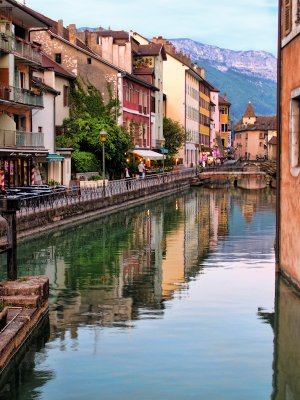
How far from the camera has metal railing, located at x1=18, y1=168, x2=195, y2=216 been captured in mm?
33966

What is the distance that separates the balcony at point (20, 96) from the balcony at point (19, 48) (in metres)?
1.98

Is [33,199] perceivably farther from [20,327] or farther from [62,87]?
[62,87]

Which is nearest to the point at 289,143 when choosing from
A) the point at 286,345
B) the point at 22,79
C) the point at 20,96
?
the point at 286,345

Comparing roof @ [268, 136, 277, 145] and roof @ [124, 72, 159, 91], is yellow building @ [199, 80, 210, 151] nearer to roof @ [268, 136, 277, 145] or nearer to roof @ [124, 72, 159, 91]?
roof @ [124, 72, 159, 91]

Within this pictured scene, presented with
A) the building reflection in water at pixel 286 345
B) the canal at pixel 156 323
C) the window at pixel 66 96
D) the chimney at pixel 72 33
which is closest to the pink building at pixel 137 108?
the chimney at pixel 72 33

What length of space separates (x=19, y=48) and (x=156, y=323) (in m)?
31.5

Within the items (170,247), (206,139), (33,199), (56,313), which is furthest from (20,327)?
(206,139)

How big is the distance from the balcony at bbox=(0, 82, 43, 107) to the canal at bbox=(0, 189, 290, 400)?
11.5 meters

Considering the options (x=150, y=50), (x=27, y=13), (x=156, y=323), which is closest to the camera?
A: (x=156, y=323)

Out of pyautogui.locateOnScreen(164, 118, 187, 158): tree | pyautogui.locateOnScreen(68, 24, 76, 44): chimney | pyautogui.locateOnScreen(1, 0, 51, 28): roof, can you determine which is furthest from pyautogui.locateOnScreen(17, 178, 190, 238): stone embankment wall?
pyautogui.locateOnScreen(164, 118, 187, 158): tree

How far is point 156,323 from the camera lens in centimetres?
1673

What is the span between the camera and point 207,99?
137 m

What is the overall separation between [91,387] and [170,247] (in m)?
19.7

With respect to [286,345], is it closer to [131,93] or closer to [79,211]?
[79,211]
